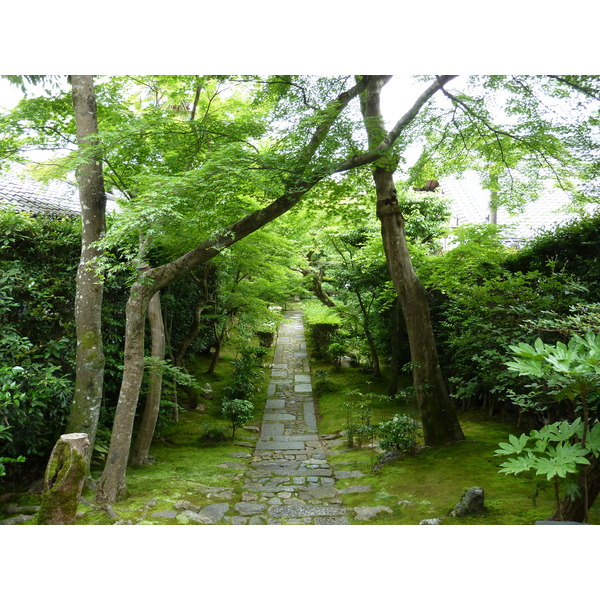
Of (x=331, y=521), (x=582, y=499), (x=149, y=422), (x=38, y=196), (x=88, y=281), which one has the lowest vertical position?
(x=331, y=521)

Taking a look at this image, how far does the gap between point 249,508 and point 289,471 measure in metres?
0.93

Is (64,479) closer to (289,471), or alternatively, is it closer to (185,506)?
(185,506)

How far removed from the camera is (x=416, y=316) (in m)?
4.31

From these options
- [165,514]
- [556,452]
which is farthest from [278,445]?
[556,452]

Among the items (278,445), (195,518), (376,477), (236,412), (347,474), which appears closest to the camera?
(195,518)

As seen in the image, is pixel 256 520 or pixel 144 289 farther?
pixel 144 289

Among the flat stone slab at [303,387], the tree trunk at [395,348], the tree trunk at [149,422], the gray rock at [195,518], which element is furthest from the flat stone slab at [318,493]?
the flat stone slab at [303,387]

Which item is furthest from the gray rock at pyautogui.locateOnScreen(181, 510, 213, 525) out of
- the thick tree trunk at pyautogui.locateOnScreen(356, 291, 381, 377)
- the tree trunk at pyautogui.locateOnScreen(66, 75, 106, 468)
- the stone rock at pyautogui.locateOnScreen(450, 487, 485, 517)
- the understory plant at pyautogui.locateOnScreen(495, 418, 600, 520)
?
the thick tree trunk at pyautogui.locateOnScreen(356, 291, 381, 377)

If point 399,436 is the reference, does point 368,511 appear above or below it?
below

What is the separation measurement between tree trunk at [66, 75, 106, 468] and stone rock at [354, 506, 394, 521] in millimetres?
2144

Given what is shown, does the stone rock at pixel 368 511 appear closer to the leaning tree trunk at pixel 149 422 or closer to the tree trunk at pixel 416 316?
the tree trunk at pixel 416 316
